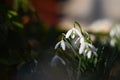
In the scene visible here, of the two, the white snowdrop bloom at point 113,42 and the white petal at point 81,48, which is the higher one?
the white petal at point 81,48

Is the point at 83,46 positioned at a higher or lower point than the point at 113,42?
higher

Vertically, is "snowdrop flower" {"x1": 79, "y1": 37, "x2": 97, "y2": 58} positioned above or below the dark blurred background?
above

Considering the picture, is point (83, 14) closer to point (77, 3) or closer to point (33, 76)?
point (77, 3)

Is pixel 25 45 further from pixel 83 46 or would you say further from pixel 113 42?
pixel 83 46

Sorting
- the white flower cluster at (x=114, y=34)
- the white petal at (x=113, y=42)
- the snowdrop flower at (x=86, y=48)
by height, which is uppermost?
the snowdrop flower at (x=86, y=48)

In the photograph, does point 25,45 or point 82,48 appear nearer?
point 82,48

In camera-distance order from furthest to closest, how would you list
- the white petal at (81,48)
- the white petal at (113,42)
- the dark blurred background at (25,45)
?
the white petal at (113,42), the dark blurred background at (25,45), the white petal at (81,48)

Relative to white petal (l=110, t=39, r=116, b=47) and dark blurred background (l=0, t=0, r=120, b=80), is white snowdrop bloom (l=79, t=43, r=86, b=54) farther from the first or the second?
white petal (l=110, t=39, r=116, b=47)

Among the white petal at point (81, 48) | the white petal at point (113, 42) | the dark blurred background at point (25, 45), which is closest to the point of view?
the white petal at point (81, 48)

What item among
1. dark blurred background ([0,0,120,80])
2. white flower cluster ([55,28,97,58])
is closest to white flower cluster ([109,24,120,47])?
dark blurred background ([0,0,120,80])

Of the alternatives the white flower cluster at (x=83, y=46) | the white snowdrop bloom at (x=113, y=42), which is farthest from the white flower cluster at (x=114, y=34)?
the white flower cluster at (x=83, y=46)

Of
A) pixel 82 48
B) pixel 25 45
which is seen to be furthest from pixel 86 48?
pixel 25 45

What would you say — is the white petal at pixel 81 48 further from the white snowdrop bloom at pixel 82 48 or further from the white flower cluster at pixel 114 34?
the white flower cluster at pixel 114 34
